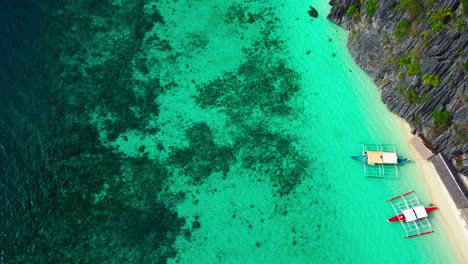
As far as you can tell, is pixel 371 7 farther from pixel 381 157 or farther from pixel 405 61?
pixel 381 157

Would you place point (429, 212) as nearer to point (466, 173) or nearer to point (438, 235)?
point (438, 235)

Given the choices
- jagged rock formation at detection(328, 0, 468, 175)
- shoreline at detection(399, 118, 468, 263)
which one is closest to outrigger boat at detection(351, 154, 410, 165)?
shoreline at detection(399, 118, 468, 263)

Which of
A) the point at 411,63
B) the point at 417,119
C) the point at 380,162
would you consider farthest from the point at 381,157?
the point at 411,63

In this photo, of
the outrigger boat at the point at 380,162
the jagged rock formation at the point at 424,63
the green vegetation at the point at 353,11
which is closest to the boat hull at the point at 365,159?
the outrigger boat at the point at 380,162

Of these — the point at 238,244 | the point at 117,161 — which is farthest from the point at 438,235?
the point at 117,161

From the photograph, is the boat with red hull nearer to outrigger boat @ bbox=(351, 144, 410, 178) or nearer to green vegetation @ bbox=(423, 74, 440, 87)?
outrigger boat @ bbox=(351, 144, 410, 178)

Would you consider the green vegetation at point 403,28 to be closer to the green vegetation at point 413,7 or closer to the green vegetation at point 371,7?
the green vegetation at point 413,7
